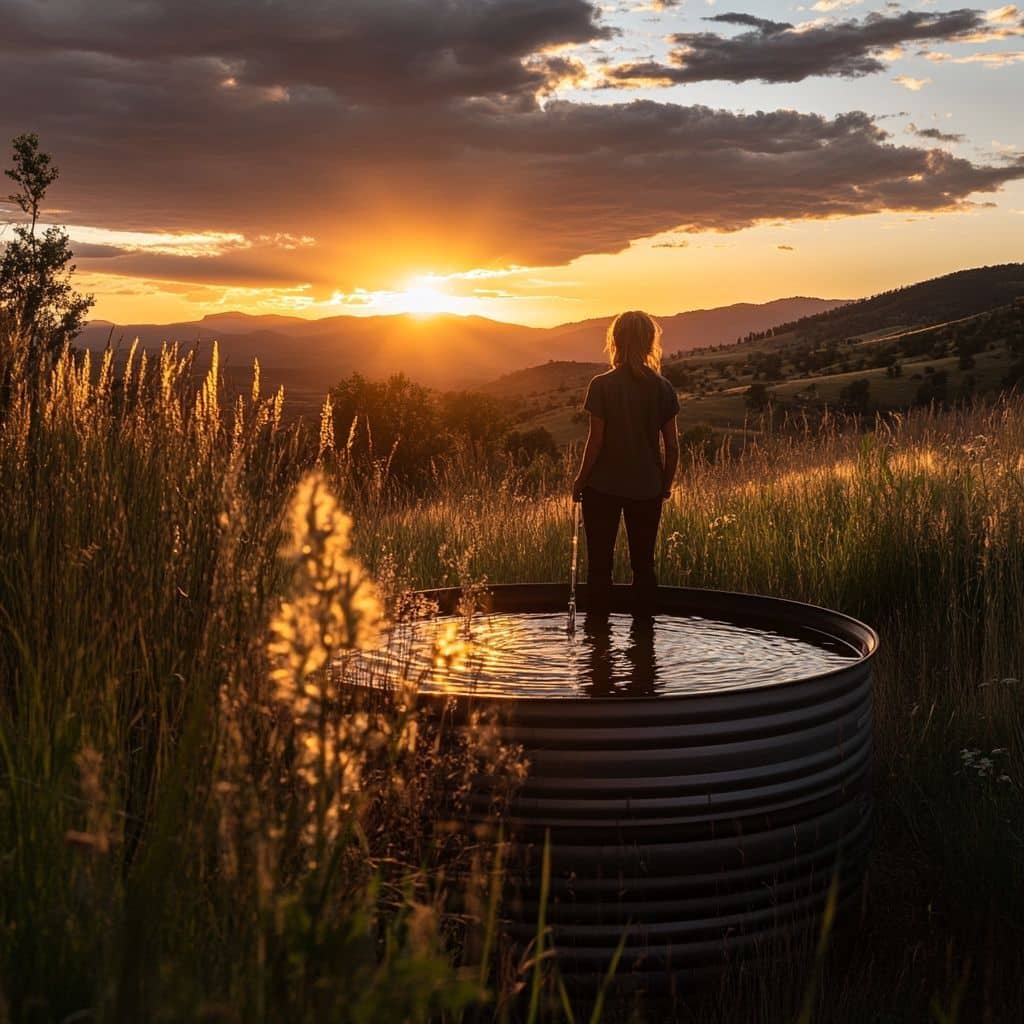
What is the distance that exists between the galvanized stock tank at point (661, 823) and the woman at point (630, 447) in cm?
301

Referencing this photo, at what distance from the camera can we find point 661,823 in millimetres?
3387

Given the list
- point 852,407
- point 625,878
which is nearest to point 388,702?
point 625,878

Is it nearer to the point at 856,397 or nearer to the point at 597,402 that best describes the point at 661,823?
the point at 597,402

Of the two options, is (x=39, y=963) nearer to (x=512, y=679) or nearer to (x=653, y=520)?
(x=512, y=679)

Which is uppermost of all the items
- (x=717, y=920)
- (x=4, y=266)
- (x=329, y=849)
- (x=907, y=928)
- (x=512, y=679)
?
(x=4, y=266)

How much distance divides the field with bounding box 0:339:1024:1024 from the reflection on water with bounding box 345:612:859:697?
17.3 inches

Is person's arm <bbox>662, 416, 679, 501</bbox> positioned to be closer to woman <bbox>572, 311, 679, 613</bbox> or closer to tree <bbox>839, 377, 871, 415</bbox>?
woman <bbox>572, 311, 679, 613</bbox>

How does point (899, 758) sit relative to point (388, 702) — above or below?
below

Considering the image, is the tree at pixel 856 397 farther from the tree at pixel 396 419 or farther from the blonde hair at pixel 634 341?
the blonde hair at pixel 634 341

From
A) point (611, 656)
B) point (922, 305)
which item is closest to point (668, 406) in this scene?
point (611, 656)

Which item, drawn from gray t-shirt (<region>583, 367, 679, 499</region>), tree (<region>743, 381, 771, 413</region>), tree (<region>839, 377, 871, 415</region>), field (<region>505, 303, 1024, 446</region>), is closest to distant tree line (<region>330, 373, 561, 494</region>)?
field (<region>505, 303, 1024, 446</region>)

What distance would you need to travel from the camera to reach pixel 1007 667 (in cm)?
622

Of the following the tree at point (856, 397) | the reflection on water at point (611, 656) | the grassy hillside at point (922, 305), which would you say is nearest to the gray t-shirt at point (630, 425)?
the reflection on water at point (611, 656)

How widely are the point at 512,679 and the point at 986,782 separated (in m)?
2.11
